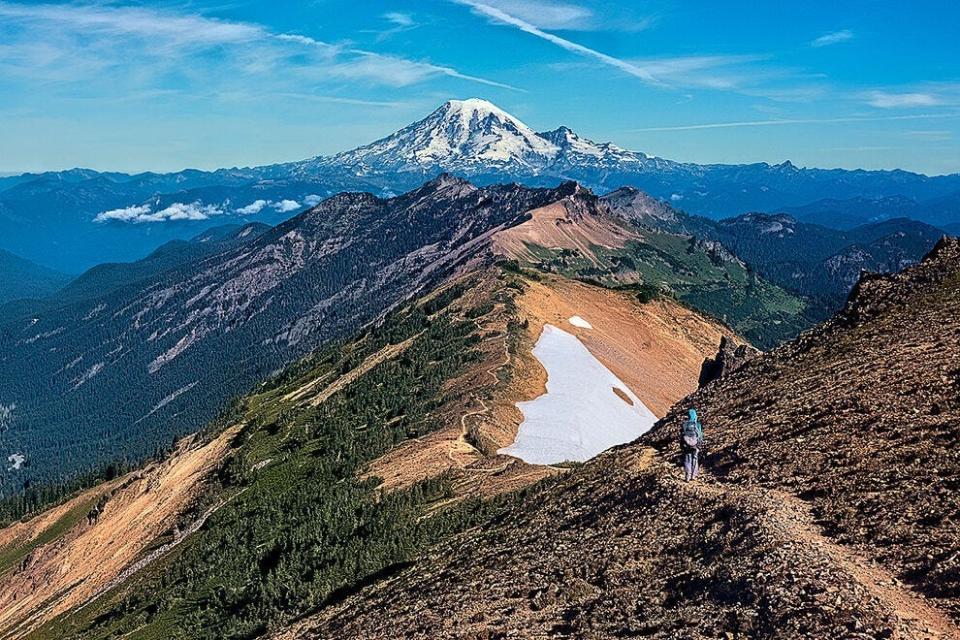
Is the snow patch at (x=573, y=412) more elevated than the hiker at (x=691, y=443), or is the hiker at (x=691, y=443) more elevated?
the hiker at (x=691, y=443)

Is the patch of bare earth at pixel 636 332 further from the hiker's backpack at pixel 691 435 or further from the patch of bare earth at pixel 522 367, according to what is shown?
the hiker's backpack at pixel 691 435

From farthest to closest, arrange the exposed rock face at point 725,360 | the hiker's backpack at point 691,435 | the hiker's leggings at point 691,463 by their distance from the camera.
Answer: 1. the exposed rock face at point 725,360
2. the hiker's leggings at point 691,463
3. the hiker's backpack at point 691,435

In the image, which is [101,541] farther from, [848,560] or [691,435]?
[848,560]

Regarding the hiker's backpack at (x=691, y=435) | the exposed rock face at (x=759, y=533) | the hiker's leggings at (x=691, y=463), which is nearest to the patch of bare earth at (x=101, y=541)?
the exposed rock face at (x=759, y=533)

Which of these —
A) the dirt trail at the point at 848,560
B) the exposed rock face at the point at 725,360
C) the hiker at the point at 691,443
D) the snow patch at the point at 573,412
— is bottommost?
the snow patch at the point at 573,412

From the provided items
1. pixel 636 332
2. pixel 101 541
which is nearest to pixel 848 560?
pixel 636 332

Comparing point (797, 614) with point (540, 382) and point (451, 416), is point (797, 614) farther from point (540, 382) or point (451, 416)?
point (540, 382)

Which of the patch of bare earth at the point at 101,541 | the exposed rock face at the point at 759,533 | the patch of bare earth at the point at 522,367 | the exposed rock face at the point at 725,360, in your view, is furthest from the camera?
the patch of bare earth at the point at 101,541
